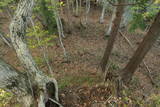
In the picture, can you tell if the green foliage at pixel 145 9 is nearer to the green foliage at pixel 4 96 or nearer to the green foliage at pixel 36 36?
the green foliage at pixel 36 36

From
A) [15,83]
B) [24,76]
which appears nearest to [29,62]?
[24,76]

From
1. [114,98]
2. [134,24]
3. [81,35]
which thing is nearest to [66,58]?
[81,35]

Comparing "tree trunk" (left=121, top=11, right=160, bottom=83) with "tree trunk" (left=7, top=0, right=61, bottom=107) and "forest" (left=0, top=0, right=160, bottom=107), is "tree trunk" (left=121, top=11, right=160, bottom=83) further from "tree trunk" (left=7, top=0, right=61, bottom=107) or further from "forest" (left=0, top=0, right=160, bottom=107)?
"tree trunk" (left=7, top=0, right=61, bottom=107)

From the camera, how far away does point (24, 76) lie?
214 cm

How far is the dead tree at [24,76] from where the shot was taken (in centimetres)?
186

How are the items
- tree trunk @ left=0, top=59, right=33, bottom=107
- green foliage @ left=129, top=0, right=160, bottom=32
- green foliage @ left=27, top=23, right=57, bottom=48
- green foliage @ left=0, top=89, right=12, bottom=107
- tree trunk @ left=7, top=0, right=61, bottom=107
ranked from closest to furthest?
tree trunk @ left=0, top=59, right=33, bottom=107, tree trunk @ left=7, top=0, right=61, bottom=107, green foliage @ left=0, top=89, right=12, bottom=107, green foliage @ left=129, top=0, right=160, bottom=32, green foliage @ left=27, top=23, right=57, bottom=48

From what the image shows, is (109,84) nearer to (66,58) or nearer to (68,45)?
(66,58)

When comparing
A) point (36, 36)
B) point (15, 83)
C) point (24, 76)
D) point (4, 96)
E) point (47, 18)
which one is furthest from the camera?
point (47, 18)

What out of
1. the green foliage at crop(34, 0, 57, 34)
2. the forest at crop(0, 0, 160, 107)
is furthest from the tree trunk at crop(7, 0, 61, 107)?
the green foliage at crop(34, 0, 57, 34)

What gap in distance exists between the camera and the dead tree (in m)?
1.86

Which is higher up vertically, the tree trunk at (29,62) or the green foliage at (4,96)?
the tree trunk at (29,62)

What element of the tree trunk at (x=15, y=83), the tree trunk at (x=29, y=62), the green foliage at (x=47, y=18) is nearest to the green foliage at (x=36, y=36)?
the tree trunk at (x=29, y=62)

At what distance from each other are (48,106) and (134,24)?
7.47 m

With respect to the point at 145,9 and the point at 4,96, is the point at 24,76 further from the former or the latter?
the point at 145,9
